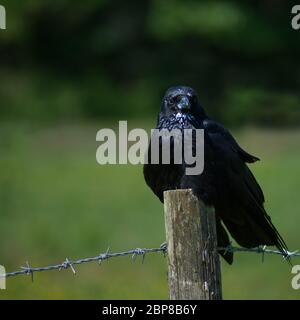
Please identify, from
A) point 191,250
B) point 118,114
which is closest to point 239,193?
point 191,250

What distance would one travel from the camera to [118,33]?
22.6 meters

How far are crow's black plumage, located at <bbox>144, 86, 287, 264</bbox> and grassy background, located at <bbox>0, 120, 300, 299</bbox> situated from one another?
3.52m

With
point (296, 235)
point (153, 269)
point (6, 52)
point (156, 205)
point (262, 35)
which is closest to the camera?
point (153, 269)

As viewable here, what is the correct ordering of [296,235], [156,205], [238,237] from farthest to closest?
1. [156,205]
2. [296,235]
3. [238,237]

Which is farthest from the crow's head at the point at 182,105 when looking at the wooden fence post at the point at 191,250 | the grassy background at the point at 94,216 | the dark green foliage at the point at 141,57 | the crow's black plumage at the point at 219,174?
the dark green foliage at the point at 141,57

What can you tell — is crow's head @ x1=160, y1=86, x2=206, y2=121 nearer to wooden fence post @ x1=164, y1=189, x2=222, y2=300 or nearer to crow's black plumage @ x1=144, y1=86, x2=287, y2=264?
crow's black plumage @ x1=144, y1=86, x2=287, y2=264

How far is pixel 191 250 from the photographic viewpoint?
3.92 meters

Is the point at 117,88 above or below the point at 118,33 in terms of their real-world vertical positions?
below

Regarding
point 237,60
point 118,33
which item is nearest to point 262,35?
point 237,60

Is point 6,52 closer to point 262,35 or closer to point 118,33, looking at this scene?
point 118,33

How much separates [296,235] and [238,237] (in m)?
5.63

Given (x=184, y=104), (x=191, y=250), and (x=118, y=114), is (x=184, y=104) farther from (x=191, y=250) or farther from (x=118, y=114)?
(x=118, y=114)

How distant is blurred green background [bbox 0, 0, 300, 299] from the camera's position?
9.86 meters

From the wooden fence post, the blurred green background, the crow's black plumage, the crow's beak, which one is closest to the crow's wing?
the crow's black plumage
